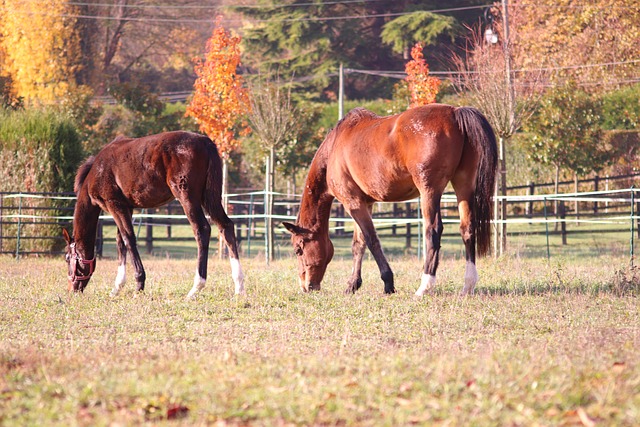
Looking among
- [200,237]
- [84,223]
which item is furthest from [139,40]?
[200,237]

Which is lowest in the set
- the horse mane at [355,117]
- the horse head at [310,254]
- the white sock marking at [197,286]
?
the white sock marking at [197,286]

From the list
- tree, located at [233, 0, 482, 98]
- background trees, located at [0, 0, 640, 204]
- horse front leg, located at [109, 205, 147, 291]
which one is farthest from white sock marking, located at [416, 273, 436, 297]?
tree, located at [233, 0, 482, 98]

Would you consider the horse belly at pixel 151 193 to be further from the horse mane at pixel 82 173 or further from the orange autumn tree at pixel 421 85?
the orange autumn tree at pixel 421 85

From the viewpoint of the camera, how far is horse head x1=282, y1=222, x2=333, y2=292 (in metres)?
9.75

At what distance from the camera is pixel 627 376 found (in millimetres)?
4734

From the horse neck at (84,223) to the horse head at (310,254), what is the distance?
7.76ft

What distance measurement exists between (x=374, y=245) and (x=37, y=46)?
31941 millimetres

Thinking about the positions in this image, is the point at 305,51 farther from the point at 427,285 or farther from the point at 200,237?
the point at 427,285

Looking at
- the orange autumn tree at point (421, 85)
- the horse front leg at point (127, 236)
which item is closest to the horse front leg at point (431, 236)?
the horse front leg at point (127, 236)

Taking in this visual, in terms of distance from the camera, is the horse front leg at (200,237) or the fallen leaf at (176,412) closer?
the fallen leaf at (176,412)

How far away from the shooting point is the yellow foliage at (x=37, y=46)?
122 ft

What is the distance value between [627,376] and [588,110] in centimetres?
2021

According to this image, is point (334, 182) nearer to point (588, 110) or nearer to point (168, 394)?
point (168, 394)

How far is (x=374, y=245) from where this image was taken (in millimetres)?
9281
